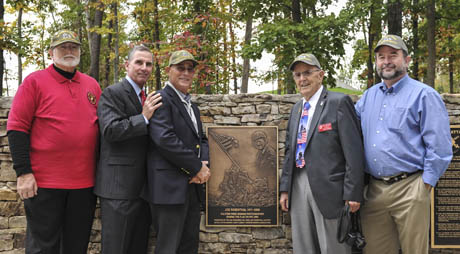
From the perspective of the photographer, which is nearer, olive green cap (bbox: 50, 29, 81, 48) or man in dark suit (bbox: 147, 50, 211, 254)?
man in dark suit (bbox: 147, 50, 211, 254)

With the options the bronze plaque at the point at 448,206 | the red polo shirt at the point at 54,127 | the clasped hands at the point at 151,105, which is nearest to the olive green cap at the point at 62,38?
the red polo shirt at the point at 54,127

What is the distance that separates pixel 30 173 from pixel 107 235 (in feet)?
2.73

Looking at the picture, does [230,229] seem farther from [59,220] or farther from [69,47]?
[69,47]

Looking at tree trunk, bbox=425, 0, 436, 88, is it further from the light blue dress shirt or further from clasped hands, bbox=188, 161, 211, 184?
clasped hands, bbox=188, 161, 211, 184

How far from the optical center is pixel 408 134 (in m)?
2.81

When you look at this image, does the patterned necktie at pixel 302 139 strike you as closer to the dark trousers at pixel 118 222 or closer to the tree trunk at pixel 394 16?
the dark trousers at pixel 118 222

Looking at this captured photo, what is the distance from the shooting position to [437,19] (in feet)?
35.9

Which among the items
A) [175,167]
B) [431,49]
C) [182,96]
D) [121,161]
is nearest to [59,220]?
[121,161]

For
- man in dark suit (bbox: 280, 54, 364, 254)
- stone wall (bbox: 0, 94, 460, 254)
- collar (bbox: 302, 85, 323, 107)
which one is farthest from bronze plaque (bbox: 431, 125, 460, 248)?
collar (bbox: 302, 85, 323, 107)

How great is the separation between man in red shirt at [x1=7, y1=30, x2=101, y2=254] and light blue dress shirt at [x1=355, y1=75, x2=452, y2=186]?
252cm

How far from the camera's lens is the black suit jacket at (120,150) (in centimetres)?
288

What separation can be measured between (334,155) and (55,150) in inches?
95.3

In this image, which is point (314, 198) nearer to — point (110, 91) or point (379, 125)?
point (379, 125)

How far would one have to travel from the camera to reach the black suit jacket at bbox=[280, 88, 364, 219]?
Result: 2830 millimetres
